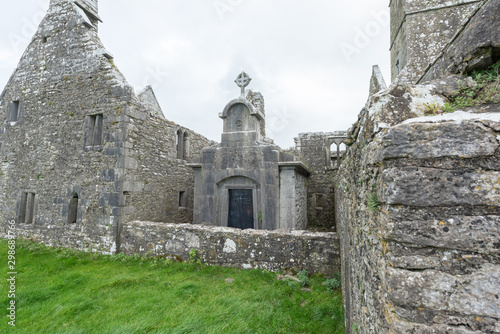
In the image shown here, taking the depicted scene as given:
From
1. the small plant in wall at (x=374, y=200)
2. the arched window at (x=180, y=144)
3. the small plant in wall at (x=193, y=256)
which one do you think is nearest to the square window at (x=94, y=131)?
the arched window at (x=180, y=144)

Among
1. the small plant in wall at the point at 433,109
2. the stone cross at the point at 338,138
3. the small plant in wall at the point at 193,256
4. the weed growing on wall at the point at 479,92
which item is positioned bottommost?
the small plant in wall at the point at 193,256

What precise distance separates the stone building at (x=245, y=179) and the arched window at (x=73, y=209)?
13.7 feet

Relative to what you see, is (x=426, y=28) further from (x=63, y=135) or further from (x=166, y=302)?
(x=63, y=135)

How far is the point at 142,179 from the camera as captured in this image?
323 inches

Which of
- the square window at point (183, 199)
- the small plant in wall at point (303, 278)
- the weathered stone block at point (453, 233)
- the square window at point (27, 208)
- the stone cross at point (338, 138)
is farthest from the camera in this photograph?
the stone cross at point (338, 138)

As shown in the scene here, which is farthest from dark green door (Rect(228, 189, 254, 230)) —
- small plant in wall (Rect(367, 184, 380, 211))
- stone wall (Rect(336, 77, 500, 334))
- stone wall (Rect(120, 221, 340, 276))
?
stone wall (Rect(336, 77, 500, 334))

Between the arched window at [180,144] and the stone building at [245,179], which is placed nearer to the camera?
the stone building at [245,179]

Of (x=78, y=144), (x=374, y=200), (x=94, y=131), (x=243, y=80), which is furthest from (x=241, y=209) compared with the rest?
(x=374, y=200)

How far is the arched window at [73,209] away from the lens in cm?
798

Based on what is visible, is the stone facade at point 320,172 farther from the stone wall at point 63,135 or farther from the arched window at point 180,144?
the stone wall at point 63,135

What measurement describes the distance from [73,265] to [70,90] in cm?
614

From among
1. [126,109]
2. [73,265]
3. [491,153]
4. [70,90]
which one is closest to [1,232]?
[73,265]

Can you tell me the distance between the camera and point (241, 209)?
8.05 metres

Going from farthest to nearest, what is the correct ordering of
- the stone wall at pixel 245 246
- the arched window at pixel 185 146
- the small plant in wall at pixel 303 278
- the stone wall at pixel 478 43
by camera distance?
the arched window at pixel 185 146 < the stone wall at pixel 245 246 < the small plant in wall at pixel 303 278 < the stone wall at pixel 478 43
